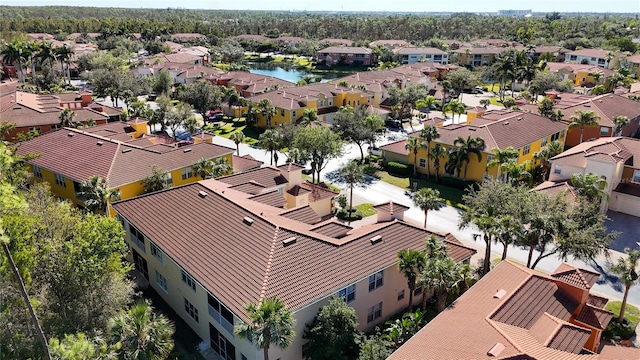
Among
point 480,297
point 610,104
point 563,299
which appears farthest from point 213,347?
point 610,104

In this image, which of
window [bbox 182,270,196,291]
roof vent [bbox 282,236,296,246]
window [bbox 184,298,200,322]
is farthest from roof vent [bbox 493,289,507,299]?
window [bbox 184,298,200,322]

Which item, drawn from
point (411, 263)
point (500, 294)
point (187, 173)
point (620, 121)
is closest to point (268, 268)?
point (411, 263)

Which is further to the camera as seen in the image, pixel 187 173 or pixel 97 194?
pixel 187 173

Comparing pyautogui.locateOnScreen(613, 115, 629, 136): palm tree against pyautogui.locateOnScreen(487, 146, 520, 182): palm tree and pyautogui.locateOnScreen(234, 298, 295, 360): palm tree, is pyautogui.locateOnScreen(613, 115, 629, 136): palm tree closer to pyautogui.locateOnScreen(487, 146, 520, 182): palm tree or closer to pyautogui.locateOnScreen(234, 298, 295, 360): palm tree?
pyautogui.locateOnScreen(487, 146, 520, 182): palm tree

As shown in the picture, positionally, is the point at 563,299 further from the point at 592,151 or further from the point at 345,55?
the point at 345,55

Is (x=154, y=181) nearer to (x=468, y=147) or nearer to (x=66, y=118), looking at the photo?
(x=66, y=118)
